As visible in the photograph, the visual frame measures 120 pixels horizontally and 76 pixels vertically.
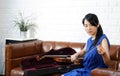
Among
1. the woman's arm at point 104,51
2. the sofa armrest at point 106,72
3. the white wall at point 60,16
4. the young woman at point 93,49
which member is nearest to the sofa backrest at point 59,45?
the white wall at point 60,16

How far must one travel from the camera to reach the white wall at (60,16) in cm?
355

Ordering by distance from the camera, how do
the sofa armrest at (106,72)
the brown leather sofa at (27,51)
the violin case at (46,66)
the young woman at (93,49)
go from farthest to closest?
the brown leather sofa at (27,51) < the violin case at (46,66) < the young woman at (93,49) < the sofa armrest at (106,72)

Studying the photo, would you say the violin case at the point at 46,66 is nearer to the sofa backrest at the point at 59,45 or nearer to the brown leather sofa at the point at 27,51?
the brown leather sofa at the point at 27,51

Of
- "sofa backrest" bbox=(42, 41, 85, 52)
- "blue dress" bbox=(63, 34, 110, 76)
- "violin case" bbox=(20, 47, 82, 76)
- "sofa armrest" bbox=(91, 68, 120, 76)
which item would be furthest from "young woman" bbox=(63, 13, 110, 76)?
"sofa backrest" bbox=(42, 41, 85, 52)

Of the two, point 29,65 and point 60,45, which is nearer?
point 29,65

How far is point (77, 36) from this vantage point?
153 inches

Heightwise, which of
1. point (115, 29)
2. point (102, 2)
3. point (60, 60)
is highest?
point (102, 2)

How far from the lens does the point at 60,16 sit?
402cm

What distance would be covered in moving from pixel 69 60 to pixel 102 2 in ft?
3.69

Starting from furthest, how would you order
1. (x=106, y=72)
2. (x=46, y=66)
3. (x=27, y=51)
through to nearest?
(x=27, y=51), (x=46, y=66), (x=106, y=72)

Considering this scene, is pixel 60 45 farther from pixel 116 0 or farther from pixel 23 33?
pixel 116 0

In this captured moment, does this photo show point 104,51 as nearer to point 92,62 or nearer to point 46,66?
point 92,62

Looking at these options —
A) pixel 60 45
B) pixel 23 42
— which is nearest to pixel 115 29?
pixel 60 45

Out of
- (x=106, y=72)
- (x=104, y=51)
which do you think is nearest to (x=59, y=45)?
(x=104, y=51)
